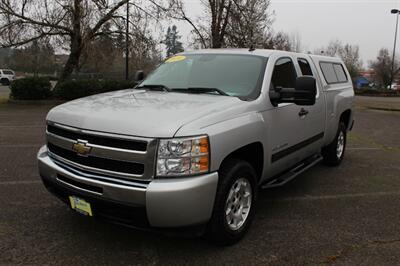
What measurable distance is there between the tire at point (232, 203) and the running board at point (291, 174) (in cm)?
56

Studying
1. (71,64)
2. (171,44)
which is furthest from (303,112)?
(171,44)

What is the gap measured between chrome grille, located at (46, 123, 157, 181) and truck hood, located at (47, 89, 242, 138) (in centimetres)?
6

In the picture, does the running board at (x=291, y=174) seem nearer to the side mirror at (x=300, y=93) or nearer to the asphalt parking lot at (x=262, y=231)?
the asphalt parking lot at (x=262, y=231)

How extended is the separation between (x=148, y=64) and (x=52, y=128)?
17.4 m

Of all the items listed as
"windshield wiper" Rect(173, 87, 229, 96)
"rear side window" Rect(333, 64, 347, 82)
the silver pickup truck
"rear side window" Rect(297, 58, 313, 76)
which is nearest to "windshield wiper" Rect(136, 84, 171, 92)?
the silver pickup truck

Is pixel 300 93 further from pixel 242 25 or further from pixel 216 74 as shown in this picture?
pixel 242 25

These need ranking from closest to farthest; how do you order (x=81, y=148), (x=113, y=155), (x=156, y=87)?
(x=113, y=155) → (x=81, y=148) → (x=156, y=87)

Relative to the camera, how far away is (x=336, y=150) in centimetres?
678

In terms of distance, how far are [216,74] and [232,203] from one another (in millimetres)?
1594

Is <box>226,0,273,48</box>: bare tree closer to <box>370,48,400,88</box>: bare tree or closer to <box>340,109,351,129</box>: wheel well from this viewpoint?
<box>340,109,351,129</box>: wheel well

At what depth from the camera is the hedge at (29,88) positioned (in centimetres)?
1786

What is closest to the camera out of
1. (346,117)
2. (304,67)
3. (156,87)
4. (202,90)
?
(202,90)

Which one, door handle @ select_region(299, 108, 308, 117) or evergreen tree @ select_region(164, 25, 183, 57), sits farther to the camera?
evergreen tree @ select_region(164, 25, 183, 57)

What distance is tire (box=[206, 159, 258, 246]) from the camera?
3.46 m
